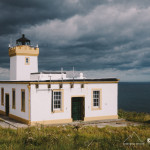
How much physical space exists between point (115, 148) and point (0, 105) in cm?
1903

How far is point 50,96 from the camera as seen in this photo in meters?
18.2

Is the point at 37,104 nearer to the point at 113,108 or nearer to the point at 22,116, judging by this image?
the point at 22,116

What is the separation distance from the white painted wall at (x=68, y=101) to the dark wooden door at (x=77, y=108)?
464 mm

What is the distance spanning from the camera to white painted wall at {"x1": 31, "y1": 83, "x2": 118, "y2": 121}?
1761 centimetres

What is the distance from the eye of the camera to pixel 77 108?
64.5 ft

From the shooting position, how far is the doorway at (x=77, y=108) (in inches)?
769

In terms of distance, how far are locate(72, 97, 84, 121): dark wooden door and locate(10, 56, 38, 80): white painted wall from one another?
297 inches

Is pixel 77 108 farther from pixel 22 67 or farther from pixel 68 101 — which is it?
pixel 22 67

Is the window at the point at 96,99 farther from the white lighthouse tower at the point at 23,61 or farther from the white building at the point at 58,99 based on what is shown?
the white lighthouse tower at the point at 23,61

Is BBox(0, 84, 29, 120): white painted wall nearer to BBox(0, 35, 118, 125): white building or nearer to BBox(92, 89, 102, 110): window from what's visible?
BBox(0, 35, 118, 125): white building

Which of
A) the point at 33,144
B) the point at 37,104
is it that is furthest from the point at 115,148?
the point at 37,104

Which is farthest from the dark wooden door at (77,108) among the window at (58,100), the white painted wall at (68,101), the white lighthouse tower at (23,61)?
the white lighthouse tower at (23,61)

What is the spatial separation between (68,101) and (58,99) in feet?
3.12

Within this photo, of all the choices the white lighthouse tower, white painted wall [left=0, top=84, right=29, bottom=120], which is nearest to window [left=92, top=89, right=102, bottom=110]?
white painted wall [left=0, top=84, right=29, bottom=120]
